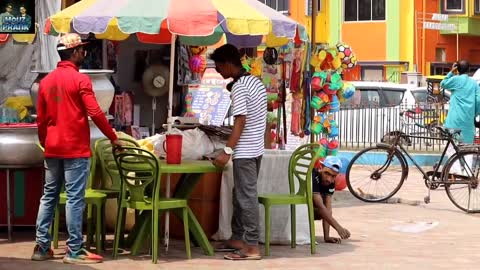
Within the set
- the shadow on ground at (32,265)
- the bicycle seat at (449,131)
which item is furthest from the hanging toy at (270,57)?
the shadow on ground at (32,265)

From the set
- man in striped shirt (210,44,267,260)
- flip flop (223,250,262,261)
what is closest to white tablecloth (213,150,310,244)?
man in striped shirt (210,44,267,260)

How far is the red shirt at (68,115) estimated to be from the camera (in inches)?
337

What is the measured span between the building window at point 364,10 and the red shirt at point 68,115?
3192cm

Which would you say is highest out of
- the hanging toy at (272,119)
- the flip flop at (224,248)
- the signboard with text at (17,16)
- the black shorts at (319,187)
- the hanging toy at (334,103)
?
the signboard with text at (17,16)

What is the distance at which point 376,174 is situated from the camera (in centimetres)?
1389

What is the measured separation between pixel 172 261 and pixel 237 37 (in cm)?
331

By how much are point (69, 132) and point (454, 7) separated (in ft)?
109

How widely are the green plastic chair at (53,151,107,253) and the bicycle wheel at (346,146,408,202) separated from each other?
4964mm

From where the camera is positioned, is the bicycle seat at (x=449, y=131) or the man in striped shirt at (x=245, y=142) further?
the bicycle seat at (x=449, y=131)

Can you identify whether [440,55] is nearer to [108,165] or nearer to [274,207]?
[274,207]

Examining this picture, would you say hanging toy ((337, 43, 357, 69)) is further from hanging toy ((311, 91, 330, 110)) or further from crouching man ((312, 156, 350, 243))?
crouching man ((312, 156, 350, 243))

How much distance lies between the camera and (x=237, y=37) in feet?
38.2

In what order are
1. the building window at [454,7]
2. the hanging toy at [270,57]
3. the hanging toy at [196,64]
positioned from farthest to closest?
1. the building window at [454,7]
2. the hanging toy at [196,64]
3. the hanging toy at [270,57]

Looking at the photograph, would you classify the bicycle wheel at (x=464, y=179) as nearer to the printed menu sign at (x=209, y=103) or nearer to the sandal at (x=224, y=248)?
the printed menu sign at (x=209, y=103)
